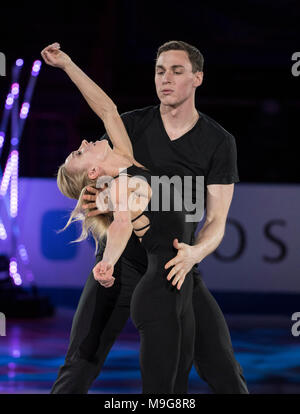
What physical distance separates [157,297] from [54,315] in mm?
5148

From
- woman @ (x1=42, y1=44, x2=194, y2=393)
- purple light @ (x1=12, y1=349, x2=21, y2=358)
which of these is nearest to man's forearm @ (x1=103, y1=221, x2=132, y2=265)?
woman @ (x1=42, y1=44, x2=194, y2=393)

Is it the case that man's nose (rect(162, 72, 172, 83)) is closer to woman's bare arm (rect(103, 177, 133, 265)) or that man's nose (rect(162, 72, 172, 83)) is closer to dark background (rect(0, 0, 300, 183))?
woman's bare arm (rect(103, 177, 133, 265))

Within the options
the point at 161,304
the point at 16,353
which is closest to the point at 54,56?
the point at 161,304

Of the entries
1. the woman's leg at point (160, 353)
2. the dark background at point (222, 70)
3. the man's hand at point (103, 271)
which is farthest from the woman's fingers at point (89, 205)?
the dark background at point (222, 70)

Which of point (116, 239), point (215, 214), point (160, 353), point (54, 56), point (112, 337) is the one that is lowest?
point (160, 353)

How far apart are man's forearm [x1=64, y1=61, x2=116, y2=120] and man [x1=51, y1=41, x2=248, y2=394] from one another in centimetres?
22

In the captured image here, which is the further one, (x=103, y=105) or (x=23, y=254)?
(x=23, y=254)

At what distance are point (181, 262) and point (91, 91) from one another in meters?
0.80

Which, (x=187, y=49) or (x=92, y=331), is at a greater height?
(x=187, y=49)

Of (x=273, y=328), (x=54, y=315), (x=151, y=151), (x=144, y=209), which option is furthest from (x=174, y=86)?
(x=54, y=315)

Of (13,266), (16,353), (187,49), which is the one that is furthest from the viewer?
(13,266)

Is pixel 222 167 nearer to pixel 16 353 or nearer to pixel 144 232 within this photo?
pixel 144 232

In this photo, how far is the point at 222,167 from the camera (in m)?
3.59

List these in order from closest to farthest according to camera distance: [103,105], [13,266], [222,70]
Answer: [103,105], [13,266], [222,70]
